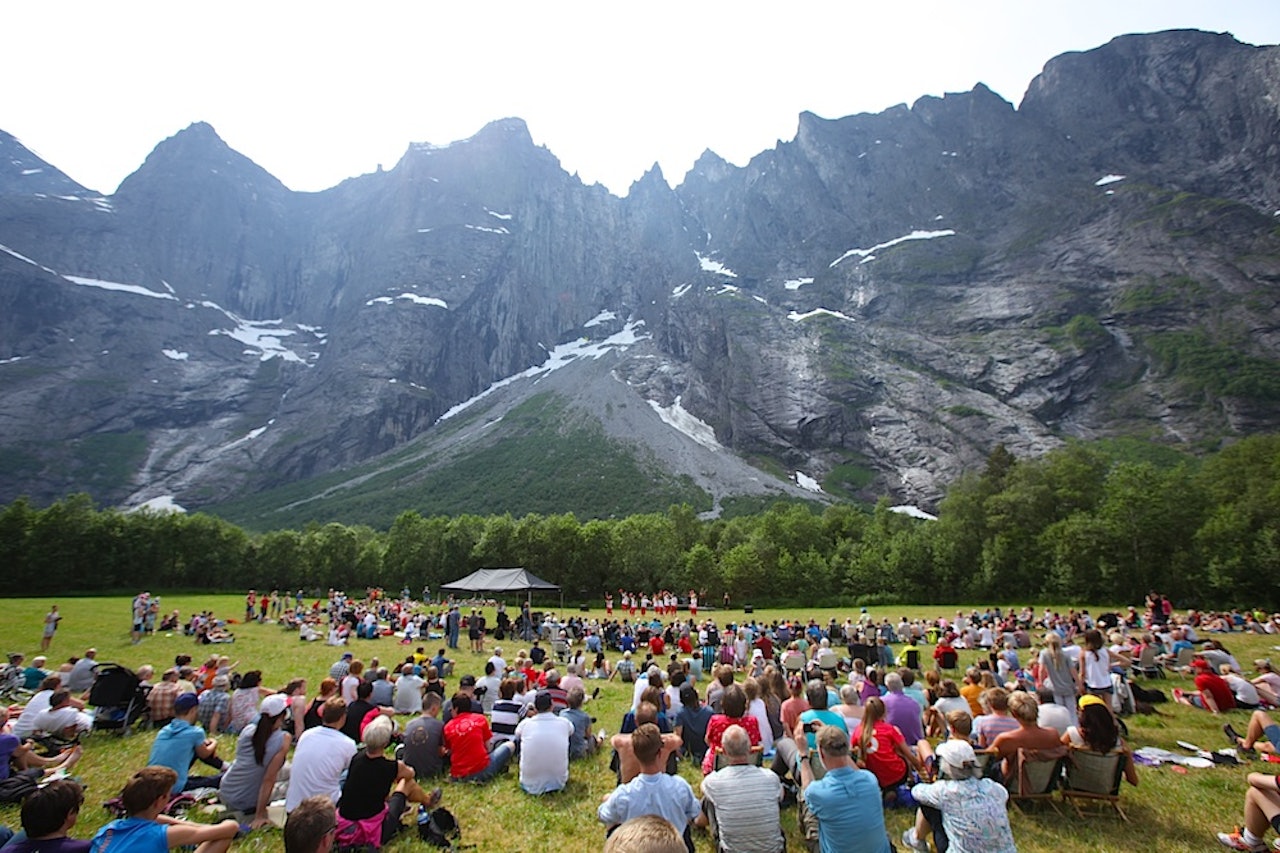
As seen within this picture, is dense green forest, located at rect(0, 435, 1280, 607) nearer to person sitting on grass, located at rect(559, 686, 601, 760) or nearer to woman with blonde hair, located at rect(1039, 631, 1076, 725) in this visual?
woman with blonde hair, located at rect(1039, 631, 1076, 725)

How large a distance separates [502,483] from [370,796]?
109989 mm

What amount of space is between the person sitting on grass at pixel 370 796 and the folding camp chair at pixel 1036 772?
7.28 metres

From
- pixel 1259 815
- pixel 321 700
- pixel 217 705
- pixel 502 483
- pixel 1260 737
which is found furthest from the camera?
pixel 502 483

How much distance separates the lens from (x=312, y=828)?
3.28m

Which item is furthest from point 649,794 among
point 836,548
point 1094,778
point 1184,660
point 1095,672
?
point 836,548

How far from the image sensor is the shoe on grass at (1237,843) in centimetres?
575

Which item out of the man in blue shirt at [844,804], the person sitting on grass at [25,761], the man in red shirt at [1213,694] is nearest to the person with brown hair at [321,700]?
the person sitting on grass at [25,761]

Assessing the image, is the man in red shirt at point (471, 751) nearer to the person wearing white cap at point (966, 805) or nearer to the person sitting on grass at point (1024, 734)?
the person wearing white cap at point (966, 805)

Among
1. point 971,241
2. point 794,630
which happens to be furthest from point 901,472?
point 794,630

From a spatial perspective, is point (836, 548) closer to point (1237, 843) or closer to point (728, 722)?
point (1237, 843)

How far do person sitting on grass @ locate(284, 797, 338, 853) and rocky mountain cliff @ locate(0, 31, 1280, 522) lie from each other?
10755cm

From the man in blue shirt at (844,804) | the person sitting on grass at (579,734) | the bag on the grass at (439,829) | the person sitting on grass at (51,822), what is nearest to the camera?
the person sitting on grass at (51,822)

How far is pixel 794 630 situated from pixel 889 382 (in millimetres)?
120114

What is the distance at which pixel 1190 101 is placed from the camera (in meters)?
154
